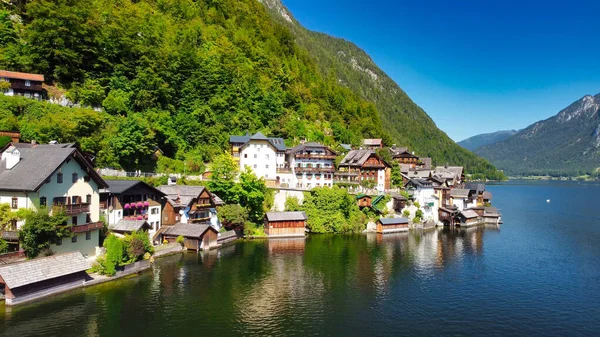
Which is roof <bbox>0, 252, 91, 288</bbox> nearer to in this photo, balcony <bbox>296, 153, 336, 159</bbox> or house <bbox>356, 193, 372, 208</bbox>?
house <bbox>356, 193, 372, 208</bbox>

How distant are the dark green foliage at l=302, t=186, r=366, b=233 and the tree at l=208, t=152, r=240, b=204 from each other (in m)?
15.6

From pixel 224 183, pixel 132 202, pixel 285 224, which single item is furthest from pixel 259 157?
pixel 132 202

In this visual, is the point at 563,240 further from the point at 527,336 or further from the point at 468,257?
the point at 527,336

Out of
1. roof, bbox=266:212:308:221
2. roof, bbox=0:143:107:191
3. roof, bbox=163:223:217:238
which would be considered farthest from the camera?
roof, bbox=266:212:308:221

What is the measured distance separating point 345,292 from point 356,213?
37.7 meters

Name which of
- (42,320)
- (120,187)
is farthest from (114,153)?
(42,320)

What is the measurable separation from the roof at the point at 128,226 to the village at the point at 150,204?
0.46ft

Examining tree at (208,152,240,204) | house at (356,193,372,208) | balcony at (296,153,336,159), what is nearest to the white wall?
balcony at (296,153,336,159)

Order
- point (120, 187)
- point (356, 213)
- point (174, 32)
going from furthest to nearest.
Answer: point (174, 32) → point (356, 213) → point (120, 187)

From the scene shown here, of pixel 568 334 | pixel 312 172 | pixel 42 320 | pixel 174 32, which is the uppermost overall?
pixel 174 32

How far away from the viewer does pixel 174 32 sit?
10725 cm

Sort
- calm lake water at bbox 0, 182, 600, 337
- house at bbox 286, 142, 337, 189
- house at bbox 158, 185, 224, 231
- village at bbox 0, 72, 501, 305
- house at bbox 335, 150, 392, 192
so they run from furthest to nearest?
house at bbox 335, 150, 392, 192
house at bbox 286, 142, 337, 189
house at bbox 158, 185, 224, 231
village at bbox 0, 72, 501, 305
calm lake water at bbox 0, 182, 600, 337

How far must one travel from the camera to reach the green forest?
206 ft

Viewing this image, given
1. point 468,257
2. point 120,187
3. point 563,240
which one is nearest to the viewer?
point 120,187
